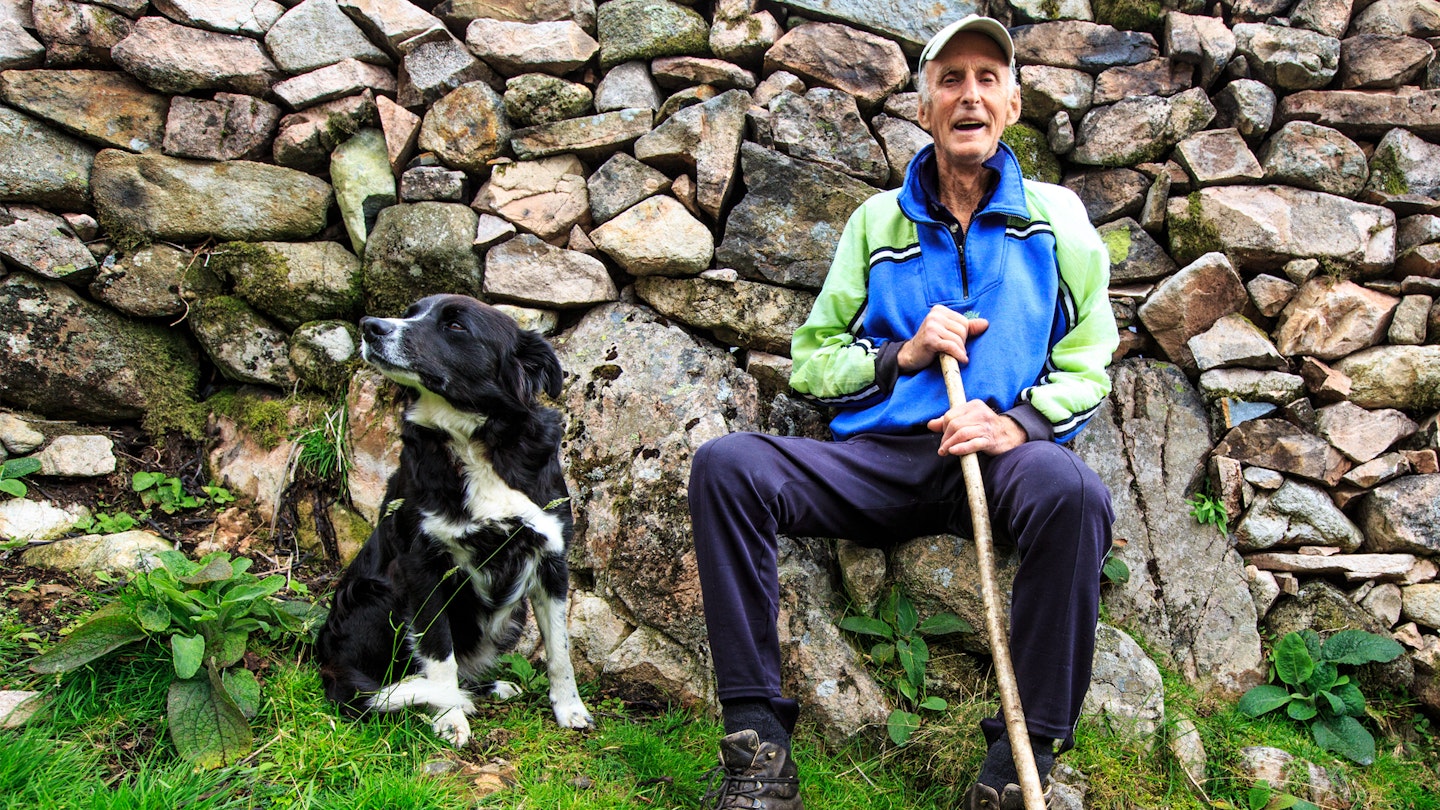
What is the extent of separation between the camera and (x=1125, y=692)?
9.06ft

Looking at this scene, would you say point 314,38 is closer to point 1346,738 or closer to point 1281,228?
point 1281,228

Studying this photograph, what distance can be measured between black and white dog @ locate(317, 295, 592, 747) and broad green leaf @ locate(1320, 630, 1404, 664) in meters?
2.61

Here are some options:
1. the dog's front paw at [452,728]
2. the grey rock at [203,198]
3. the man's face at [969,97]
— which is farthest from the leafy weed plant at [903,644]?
the grey rock at [203,198]

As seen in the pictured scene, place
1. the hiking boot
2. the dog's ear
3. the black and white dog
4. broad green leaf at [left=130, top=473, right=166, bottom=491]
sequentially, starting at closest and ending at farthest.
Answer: the hiking boot, the black and white dog, the dog's ear, broad green leaf at [left=130, top=473, right=166, bottom=491]

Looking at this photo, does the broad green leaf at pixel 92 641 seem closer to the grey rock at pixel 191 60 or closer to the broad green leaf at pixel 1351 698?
the grey rock at pixel 191 60

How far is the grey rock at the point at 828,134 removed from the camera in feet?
11.8

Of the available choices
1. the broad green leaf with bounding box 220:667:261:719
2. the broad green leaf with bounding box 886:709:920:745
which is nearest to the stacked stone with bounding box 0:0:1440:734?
the broad green leaf with bounding box 886:709:920:745

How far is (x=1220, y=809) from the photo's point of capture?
2.57m

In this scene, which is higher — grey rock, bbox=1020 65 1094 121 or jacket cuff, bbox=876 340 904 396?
grey rock, bbox=1020 65 1094 121

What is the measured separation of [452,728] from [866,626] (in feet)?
4.36

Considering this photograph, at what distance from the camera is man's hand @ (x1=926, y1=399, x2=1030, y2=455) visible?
8.07ft

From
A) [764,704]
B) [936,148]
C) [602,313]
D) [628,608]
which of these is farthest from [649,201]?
[764,704]

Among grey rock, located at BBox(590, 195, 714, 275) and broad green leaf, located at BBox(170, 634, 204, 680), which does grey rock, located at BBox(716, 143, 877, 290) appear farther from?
broad green leaf, located at BBox(170, 634, 204, 680)

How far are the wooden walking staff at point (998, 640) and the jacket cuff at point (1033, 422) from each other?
0.18 metres
